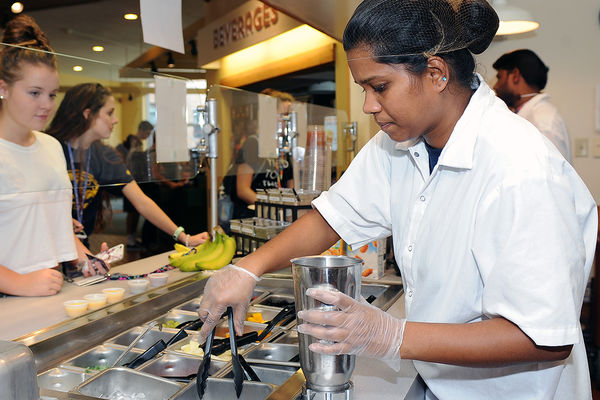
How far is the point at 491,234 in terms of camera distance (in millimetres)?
1046

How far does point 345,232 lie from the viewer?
152 cm

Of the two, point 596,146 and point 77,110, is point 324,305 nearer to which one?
point 77,110

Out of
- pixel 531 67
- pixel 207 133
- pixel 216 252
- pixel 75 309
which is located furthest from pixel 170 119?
pixel 531 67

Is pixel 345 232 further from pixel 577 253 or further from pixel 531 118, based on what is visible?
pixel 531 118

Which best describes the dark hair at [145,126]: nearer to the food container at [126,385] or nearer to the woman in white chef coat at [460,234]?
the woman in white chef coat at [460,234]

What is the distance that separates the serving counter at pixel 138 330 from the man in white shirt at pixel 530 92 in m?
2.05

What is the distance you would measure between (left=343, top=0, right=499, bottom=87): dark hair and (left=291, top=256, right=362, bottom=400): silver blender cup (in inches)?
17.7

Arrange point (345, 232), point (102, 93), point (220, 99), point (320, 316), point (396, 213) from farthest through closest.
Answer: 1. point (220, 99)
2. point (102, 93)
3. point (345, 232)
4. point (396, 213)
5. point (320, 316)

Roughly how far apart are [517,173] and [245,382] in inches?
27.9

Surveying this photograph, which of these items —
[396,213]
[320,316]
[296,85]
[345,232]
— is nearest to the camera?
[320,316]

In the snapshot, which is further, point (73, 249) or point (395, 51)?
point (73, 249)

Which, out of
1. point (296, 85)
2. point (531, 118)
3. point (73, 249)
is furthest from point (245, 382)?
point (296, 85)

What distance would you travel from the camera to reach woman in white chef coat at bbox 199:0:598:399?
958mm

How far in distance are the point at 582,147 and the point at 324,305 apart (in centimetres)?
385
